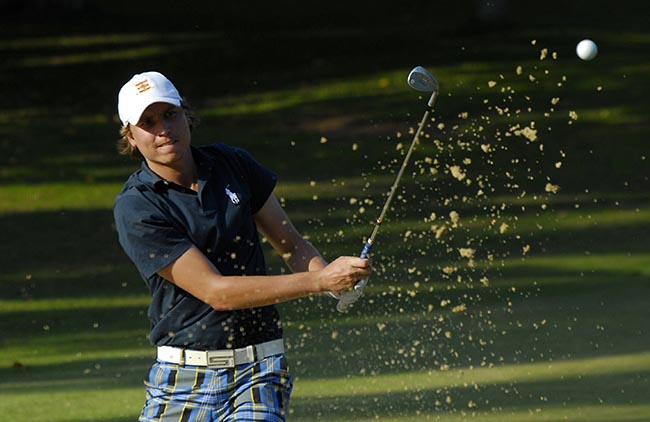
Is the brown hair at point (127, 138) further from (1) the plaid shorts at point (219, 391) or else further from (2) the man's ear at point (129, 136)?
(1) the plaid shorts at point (219, 391)

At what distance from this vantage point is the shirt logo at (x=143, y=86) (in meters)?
5.08

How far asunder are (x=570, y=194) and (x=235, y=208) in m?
10.1

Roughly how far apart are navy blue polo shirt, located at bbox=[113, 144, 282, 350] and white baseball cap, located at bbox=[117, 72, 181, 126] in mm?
195

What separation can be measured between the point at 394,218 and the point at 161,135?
8622mm

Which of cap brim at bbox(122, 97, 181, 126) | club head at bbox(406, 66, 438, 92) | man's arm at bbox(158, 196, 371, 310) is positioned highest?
club head at bbox(406, 66, 438, 92)

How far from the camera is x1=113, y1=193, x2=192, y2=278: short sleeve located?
5004 millimetres

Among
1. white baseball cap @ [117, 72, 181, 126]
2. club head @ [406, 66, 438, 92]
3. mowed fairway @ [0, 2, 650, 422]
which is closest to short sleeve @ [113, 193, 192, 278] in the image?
white baseball cap @ [117, 72, 181, 126]

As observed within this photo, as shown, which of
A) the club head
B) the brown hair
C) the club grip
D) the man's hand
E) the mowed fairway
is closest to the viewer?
the man's hand

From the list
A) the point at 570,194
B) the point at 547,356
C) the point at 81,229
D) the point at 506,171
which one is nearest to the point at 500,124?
the point at 506,171

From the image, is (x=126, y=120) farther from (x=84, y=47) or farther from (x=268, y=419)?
(x=84, y=47)

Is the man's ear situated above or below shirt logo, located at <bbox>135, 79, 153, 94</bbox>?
below

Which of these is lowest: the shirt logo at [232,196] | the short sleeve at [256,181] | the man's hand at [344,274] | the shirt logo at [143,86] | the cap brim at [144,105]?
the man's hand at [344,274]

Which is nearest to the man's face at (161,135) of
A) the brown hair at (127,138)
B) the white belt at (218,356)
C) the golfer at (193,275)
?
the golfer at (193,275)

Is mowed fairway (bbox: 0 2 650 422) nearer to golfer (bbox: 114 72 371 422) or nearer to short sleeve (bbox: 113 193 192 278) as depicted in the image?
golfer (bbox: 114 72 371 422)
